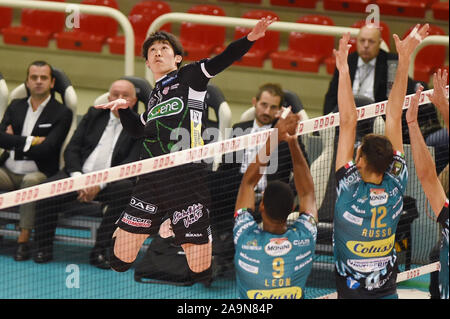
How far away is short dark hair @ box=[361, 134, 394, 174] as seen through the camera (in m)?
5.43

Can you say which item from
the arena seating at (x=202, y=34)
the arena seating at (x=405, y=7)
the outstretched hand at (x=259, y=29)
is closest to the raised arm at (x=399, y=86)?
the outstretched hand at (x=259, y=29)

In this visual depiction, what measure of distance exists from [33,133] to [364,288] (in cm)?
425

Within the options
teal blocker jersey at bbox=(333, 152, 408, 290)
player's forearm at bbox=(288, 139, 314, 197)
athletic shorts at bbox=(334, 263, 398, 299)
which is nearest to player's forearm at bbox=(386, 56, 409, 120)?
teal blocker jersey at bbox=(333, 152, 408, 290)

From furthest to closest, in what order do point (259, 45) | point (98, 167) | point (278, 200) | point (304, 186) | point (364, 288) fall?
point (259, 45)
point (98, 167)
point (364, 288)
point (304, 186)
point (278, 200)

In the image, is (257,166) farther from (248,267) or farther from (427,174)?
(427,174)

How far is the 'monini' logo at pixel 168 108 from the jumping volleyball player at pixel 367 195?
111 centimetres

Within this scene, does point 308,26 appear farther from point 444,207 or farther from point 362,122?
point 444,207

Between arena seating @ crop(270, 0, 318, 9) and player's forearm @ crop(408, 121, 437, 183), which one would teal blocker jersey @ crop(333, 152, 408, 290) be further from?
arena seating @ crop(270, 0, 318, 9)

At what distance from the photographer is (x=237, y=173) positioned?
784 cm

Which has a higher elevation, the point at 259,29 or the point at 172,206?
the point at 259,29

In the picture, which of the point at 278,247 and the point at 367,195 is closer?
the point at 278,247

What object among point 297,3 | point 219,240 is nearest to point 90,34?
point 297,3
